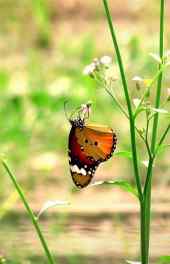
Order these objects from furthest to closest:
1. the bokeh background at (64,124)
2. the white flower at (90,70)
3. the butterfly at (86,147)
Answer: the bokeh background at (64,124)
the butterfly at (86,147)
the white flower at (90,70)

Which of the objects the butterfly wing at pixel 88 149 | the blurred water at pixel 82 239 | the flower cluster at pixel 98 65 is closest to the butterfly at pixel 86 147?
the butterfly wing at pixel 88 149

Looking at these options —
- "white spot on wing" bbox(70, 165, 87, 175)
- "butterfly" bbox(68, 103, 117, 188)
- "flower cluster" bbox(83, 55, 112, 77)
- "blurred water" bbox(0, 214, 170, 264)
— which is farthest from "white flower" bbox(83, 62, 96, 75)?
"blurred water" bbox(0, 214, 170, 264)

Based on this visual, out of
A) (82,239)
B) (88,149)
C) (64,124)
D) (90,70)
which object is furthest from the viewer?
(64,124)

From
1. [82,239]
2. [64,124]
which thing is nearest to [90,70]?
[82,239]

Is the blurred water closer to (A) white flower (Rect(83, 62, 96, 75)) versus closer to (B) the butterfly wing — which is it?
(B) the butterfly wing

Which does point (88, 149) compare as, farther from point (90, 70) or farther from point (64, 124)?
point (64, 124)

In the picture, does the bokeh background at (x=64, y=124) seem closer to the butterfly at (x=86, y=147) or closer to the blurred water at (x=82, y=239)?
the blurred water at (x=82, y=239)

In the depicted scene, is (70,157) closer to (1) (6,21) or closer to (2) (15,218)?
(2) (15,218)
